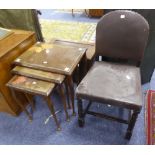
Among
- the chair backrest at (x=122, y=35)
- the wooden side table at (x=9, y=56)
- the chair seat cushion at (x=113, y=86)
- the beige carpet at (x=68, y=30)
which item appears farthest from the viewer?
the beige carpet at (x=68, y=30)

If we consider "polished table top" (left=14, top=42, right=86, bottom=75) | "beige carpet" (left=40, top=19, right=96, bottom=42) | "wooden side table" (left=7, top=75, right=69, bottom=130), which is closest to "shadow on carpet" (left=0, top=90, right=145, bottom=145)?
"wooden side table" (left=7, top=75, right=69, bottom=130)

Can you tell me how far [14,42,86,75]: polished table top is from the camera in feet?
4.00

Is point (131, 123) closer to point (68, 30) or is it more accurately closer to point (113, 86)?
point (113, 86)

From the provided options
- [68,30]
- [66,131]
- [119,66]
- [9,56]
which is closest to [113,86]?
[119,66]

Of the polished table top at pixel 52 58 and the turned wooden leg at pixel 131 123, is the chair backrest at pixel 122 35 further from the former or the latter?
the turned wooden leg at pixel 131 123

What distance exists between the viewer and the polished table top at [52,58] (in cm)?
122

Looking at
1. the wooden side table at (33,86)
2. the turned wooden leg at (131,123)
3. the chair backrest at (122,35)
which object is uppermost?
the chair backrest at (122,35)

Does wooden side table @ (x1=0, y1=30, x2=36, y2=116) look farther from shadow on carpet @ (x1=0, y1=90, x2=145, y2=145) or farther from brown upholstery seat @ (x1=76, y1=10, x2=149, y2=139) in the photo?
brown upholstery seat @ (x1=76, y1=10, x2=149, y2=139)

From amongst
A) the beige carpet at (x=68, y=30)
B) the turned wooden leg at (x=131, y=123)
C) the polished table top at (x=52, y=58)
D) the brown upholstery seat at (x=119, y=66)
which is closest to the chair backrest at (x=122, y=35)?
the brown upholstery seat at (x=119, y=66)

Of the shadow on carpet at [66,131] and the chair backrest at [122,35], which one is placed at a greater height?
the chair backrest at [122,35]

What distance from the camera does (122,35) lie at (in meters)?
1.25

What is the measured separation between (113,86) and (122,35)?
412mm

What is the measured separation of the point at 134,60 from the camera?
1330 mm

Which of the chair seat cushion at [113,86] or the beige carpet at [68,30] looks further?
the beige carpet at [68,30]
